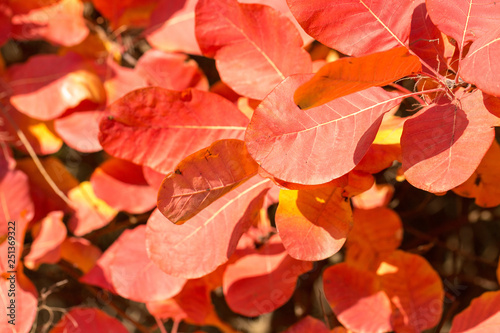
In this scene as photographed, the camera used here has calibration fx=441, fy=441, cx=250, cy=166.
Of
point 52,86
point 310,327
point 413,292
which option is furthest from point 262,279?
point 52,86

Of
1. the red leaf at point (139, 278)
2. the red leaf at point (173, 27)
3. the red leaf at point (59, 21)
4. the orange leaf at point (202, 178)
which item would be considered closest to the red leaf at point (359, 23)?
the orange leaf at point (202, 178)

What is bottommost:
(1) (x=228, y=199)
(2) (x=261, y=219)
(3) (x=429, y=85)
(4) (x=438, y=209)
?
(4) (x=438, y=209)

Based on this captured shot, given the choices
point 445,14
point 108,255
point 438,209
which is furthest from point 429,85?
point 108,255

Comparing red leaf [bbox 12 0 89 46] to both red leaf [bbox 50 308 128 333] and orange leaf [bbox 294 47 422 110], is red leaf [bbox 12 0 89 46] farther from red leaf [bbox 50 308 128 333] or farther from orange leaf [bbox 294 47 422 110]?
orange leaf [bbox 294 47 422 110]

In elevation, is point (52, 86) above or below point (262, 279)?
above

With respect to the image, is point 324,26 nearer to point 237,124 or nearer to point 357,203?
point 237,124

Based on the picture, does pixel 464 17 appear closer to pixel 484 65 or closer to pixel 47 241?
pixel 484 65

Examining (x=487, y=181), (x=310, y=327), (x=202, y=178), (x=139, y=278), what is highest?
(x=202, y=178)
